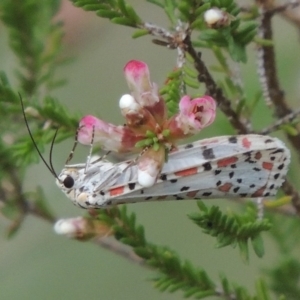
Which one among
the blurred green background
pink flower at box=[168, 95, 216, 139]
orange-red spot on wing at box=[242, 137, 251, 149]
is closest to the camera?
pink flower at box=[168, 95, 216, 139]

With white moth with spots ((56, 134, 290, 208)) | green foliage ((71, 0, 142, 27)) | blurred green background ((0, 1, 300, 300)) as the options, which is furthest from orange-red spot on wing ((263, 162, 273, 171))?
blurred green background ((0, 1, 300, 300))

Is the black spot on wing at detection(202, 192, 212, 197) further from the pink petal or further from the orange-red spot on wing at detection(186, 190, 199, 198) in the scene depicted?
the pink petal

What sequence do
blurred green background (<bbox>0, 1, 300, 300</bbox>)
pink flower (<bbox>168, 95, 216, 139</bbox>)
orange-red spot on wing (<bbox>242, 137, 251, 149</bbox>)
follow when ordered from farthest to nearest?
blurred green background (<bbox>0, 1, 300, 300</bbox>), orange-red spot on wing (<bbox>242, 137, 251, 149</bbox>), pink flower (<bbox>168, 95, 216, 139</bbox>)

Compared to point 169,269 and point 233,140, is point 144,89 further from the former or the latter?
point 169,269

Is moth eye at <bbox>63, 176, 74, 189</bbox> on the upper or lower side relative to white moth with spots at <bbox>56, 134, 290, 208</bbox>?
upper

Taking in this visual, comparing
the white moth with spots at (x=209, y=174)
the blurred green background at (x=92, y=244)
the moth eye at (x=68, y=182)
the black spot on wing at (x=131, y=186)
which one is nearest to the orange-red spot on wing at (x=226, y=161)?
the white moth with spots at (x=209, y=174)

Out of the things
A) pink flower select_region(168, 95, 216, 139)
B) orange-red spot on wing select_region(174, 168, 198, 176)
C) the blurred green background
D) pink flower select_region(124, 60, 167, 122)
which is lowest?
the blurred green background

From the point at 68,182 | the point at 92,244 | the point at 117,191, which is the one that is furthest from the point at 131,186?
the point at 92,244

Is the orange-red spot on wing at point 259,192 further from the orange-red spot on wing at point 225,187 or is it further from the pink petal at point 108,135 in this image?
the pink petal at point 108,135
